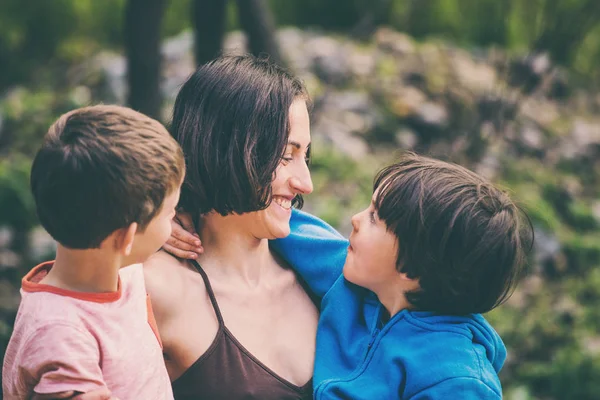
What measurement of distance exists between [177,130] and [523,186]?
4.93 metres

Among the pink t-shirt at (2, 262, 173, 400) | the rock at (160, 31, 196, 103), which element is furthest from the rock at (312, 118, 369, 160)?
the pink t-shirt at (2, 262, 173, 400)

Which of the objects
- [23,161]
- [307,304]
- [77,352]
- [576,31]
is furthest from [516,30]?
[77,352]

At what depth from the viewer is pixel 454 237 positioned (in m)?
1.93

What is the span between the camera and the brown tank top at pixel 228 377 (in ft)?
6.28

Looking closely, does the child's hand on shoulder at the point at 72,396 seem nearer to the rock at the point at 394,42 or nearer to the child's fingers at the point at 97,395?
the child's fingers at the point at 97,395

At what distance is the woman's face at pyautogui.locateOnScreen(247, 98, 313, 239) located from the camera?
2021mm

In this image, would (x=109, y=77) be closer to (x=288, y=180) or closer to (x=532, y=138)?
(x=532, y=138)

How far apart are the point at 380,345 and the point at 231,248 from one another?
0.48m

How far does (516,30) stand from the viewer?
792 cm

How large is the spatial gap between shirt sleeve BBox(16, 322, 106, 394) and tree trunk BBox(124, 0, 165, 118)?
8.29ft

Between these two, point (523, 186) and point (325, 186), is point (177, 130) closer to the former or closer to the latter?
point (325, 186)

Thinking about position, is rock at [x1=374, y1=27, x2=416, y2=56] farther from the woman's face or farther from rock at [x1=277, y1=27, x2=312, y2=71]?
the woman's face

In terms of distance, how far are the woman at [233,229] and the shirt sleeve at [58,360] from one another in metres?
0.45

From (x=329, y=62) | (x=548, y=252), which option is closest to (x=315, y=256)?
(x=548, y=252)
